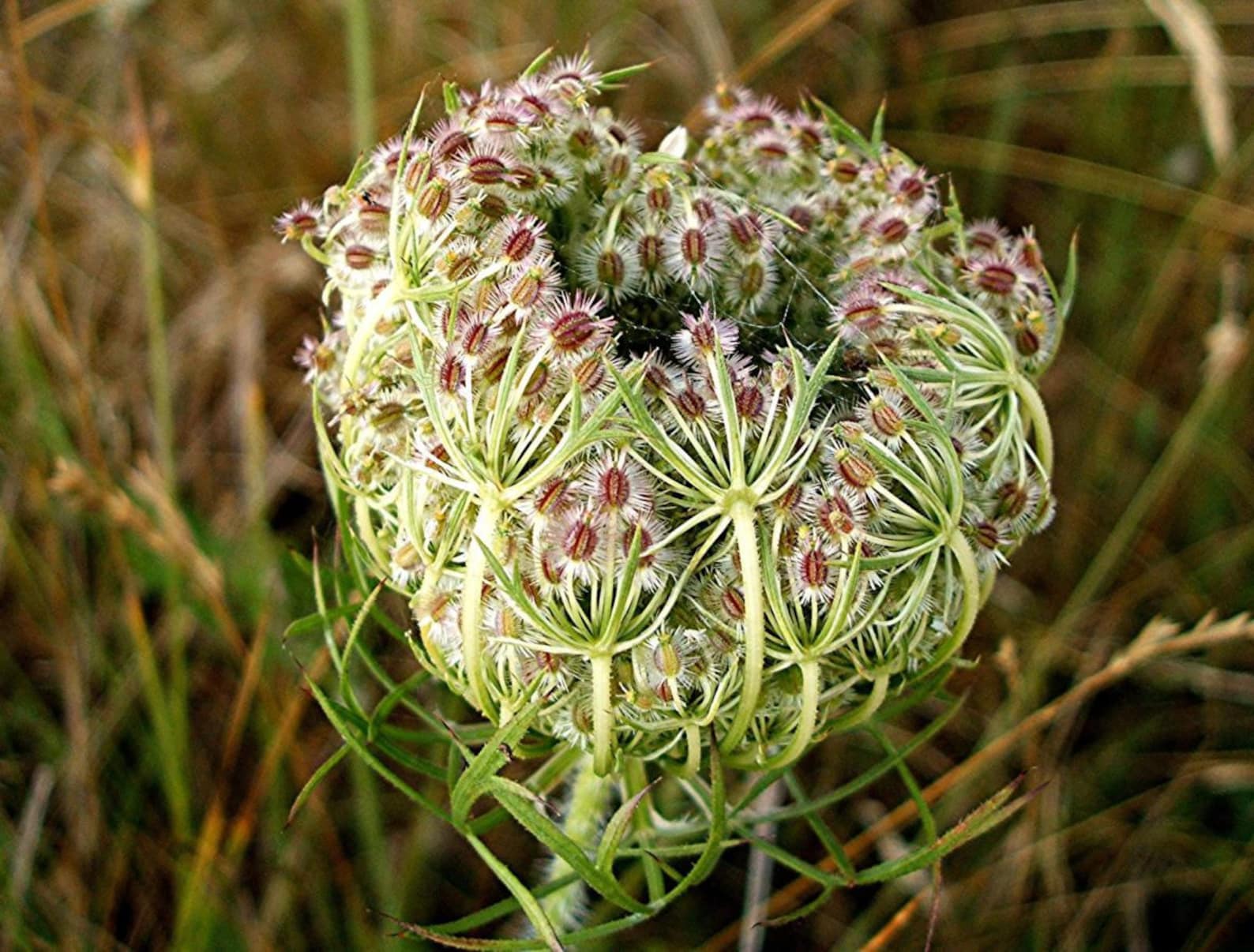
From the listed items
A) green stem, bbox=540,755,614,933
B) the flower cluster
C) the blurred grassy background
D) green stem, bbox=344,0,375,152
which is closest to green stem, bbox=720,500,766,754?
the flower cluster

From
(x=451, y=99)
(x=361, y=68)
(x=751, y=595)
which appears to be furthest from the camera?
(x=361, y=68)

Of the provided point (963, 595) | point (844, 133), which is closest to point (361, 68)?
point (844, 133)

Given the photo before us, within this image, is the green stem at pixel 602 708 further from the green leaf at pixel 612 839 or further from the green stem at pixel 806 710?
the green stem at pixel 806 710

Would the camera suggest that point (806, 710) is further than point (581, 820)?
No

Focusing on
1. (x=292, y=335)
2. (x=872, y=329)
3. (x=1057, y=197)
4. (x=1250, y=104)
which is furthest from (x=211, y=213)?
A: (x=1250, y=104)

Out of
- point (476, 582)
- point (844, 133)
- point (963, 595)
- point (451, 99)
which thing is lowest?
point (963, 595)

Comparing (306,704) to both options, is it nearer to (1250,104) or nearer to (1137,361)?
(1137,361)

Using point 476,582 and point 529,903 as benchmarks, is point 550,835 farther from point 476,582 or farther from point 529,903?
point 476,582
